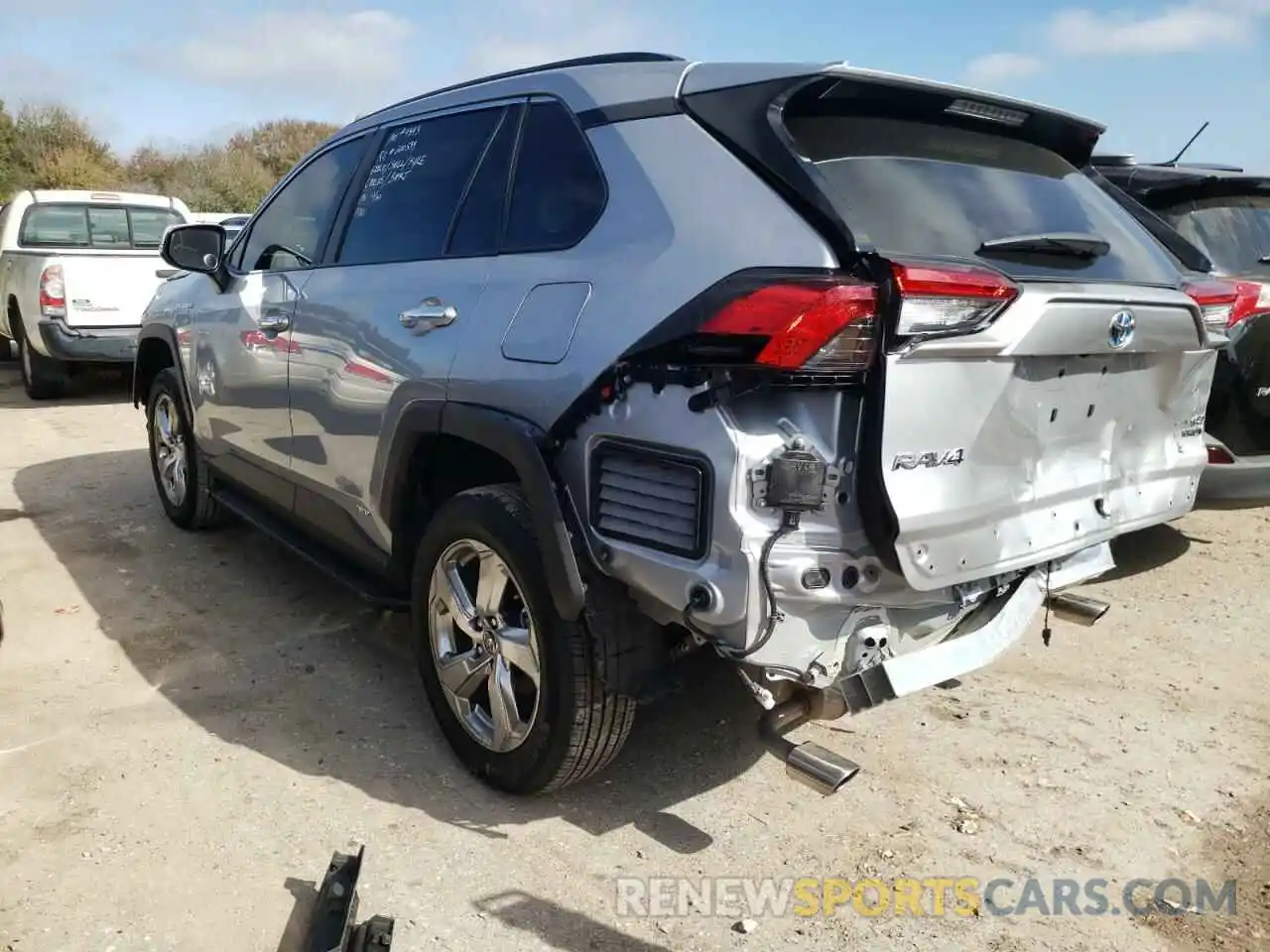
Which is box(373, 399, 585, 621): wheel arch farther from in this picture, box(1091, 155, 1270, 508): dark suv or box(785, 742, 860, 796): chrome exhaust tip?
box(1091, 155, 1270, 508): dark suv

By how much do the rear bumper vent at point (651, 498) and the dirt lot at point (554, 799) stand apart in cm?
97

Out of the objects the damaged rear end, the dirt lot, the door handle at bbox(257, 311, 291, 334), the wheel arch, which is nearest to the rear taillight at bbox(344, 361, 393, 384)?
the wheel arch

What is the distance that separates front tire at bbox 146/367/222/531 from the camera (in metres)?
5.36

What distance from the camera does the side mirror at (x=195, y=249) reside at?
15.4 ft

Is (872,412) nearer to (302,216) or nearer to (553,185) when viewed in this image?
(553,185)

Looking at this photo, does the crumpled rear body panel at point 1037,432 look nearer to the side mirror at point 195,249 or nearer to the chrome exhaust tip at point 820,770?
the chrome exhaust tip at point 820,770

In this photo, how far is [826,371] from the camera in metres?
2.23

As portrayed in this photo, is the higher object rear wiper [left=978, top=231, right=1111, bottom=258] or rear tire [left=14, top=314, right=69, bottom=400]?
rear wiper [left=978, top=231, right=1111, bottom=258]

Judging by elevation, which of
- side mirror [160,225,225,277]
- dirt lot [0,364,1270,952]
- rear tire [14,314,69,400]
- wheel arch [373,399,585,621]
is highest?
side mirror [160,225,225,277]

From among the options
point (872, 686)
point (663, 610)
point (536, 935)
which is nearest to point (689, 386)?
point (663, 610)

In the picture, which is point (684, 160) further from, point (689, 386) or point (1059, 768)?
point (1059, 768)

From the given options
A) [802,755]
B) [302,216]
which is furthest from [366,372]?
[802,755]

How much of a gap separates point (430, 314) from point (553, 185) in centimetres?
55

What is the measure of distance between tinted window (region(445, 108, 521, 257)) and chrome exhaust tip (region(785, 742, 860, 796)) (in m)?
1.65
